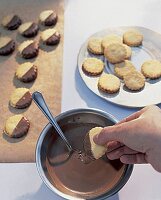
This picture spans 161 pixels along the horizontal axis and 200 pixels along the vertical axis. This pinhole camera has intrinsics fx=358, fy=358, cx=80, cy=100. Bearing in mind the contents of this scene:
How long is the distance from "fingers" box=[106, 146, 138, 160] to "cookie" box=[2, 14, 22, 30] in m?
0.58

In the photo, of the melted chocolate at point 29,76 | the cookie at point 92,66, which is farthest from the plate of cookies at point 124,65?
the melted chocolate at point 29,76

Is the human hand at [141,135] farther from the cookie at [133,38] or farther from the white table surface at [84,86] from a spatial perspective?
the cookie at [133,38]

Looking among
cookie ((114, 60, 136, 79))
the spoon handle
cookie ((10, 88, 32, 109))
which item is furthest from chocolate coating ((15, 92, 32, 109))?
cookie ((114, 60, 136, 79))

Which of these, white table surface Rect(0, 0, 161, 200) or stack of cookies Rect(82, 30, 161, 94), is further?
stack of cookies Rect(82, 30, 161, 94)

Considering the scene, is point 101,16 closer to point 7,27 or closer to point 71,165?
point 7,27

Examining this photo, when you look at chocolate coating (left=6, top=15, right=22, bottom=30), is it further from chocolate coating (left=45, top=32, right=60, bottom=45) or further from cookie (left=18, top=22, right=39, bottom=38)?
chocolate coating (left=45, top=32, right=60, bottom=45)

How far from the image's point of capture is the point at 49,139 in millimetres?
Answer: 797

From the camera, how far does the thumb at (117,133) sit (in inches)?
26.5

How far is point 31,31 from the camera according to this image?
3.65 feet

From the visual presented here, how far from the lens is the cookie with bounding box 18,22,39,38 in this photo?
43.8 inches

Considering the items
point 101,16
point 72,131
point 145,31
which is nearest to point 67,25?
point 101,16

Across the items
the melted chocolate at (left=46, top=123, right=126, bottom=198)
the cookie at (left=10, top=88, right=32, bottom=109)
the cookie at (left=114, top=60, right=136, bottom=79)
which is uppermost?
the cookie at (left=10, top=88, right=32, bottom=109)

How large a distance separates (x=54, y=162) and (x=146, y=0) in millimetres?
712

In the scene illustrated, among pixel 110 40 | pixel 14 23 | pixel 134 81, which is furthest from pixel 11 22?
pixel 134 81
